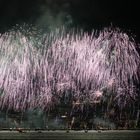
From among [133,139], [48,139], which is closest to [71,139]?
[48,139]

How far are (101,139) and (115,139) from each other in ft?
16.3

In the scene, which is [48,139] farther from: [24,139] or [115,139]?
[115,139]

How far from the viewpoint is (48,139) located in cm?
16738

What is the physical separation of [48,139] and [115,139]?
23.5 m

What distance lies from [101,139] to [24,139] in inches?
1041

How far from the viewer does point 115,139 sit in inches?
6806

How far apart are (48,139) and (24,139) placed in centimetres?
797

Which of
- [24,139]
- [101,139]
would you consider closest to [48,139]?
[24,139]

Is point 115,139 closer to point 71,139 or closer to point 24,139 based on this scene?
point 71,139

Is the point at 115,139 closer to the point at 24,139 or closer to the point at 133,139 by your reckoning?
the point at 133,139

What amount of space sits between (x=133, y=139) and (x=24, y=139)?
1422 inches

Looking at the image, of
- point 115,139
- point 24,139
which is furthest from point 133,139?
point 24,139

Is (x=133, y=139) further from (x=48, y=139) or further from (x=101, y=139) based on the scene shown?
(x=48, y=139)

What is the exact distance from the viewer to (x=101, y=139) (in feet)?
564
